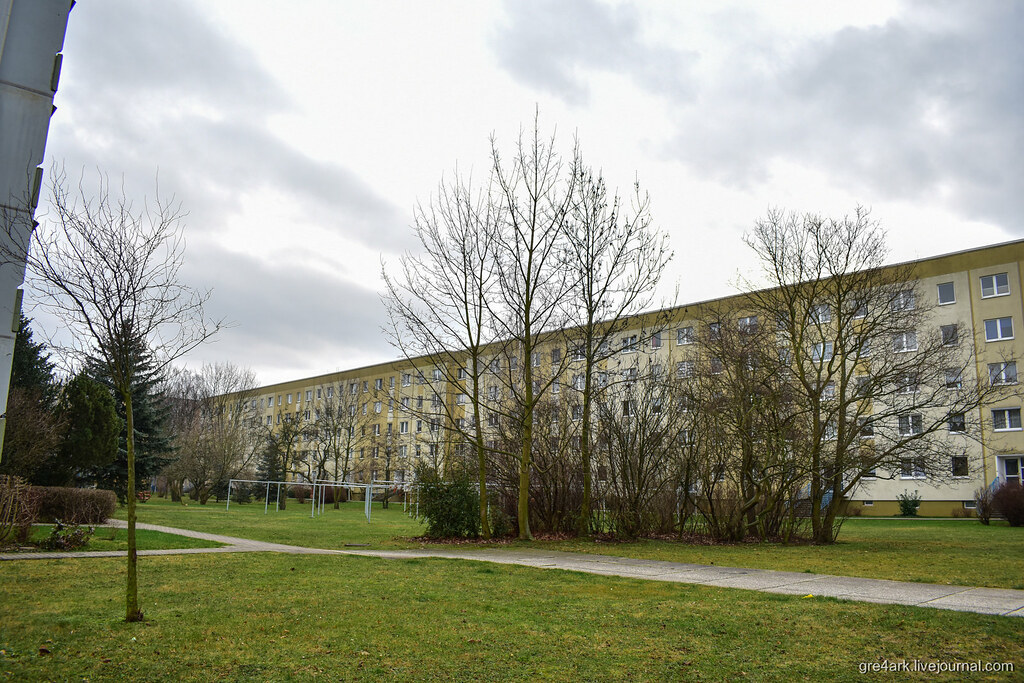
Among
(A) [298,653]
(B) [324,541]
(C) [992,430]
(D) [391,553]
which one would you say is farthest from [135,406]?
(C) [992,430]

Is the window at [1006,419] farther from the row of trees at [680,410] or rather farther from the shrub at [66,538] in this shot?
the shrub at [66,538]

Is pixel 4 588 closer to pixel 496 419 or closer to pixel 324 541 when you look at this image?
pixel 324 541

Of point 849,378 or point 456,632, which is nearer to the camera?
point 456,632

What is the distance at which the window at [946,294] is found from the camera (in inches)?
1671

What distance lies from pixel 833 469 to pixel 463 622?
15.7 metres

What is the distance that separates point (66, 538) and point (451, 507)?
8.59 meters

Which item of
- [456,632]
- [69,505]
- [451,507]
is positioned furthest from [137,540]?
[456,632]

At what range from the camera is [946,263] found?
42625 mm

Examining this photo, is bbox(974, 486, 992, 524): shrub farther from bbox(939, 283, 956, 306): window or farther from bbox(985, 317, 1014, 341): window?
bbox(939, 283, 956, 306): window

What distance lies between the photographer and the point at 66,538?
1391 centimetres

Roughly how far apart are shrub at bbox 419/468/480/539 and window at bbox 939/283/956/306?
35.5m

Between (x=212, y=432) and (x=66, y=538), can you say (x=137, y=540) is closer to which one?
(x=66, y=538)

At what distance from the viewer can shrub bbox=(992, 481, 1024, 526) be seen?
2939cm

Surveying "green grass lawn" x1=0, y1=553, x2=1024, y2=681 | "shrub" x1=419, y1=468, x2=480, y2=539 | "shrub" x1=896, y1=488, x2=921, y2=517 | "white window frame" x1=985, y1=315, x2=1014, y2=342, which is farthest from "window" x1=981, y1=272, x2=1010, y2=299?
"green grass lawn" x1=0, y1=553, x2=1024, y2=681
